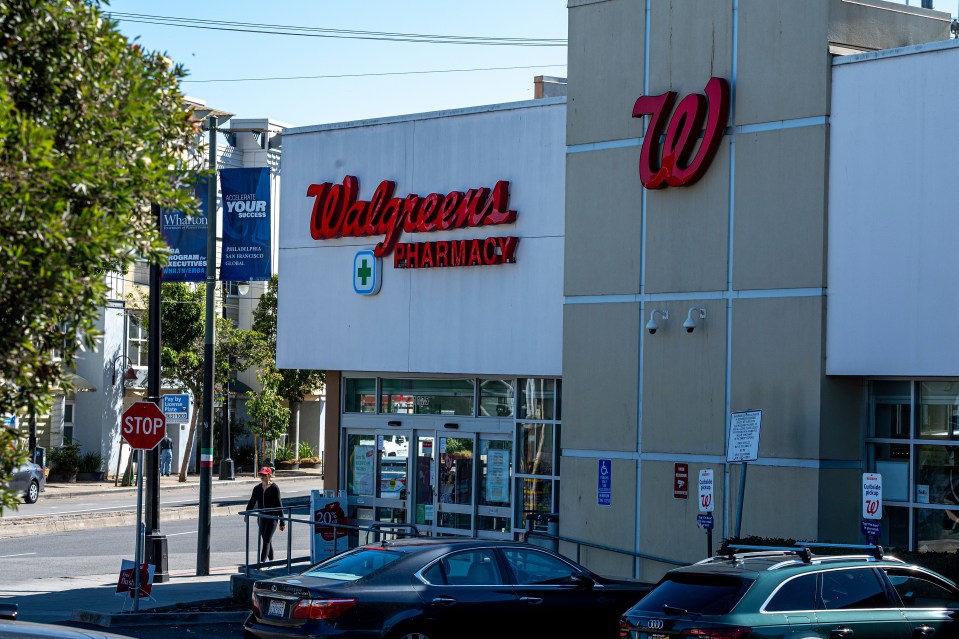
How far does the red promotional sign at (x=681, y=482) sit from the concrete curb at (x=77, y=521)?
52.4ft

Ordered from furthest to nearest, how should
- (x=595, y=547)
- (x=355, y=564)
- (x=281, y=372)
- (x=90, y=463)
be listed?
(x=281, y=372), (x=90, y=463), (x=595, y=547), (x=355, y=564)

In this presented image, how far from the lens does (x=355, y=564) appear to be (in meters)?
12.6

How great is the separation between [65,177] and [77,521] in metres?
27.6

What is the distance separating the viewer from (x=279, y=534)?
3112 centimetres

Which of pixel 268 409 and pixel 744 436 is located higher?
pixel 744 436

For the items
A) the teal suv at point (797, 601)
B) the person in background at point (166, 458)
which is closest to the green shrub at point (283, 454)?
the person in background at point (166, 458)

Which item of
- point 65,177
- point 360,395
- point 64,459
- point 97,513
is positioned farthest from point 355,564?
point 64,459

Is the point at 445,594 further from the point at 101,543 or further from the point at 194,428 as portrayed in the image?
the point at 194,428

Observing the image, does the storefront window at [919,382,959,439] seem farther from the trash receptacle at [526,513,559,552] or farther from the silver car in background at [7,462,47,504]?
the silver car in background at [7,462,47,504]

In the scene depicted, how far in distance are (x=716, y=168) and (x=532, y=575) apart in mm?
6635

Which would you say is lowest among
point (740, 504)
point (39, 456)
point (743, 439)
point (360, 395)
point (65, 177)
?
point (39, 456)

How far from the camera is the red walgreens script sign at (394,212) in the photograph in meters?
20.2

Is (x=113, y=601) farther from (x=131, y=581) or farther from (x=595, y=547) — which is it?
(x=595, y=547)

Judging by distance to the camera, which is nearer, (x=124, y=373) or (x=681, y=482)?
(x=681, y=482)
